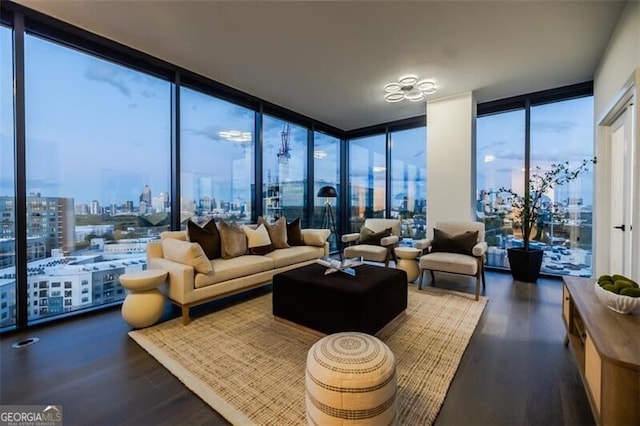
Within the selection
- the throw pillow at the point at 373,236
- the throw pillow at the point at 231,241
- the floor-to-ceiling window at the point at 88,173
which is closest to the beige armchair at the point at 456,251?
the throw pillow at the point at 373,236

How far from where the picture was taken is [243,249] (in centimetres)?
357

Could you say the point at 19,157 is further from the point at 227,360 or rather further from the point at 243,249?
the point at 227,360

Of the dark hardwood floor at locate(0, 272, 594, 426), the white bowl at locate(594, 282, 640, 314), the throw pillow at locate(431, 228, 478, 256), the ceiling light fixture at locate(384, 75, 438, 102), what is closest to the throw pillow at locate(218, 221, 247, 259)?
the dark hardwood floor at locate(0, 272, 594, 426)

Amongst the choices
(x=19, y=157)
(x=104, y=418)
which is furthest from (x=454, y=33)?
(x=19, y=157)

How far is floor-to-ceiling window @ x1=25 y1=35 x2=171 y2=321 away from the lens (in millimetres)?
2688

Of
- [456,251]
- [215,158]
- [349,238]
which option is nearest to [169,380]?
[215,158]

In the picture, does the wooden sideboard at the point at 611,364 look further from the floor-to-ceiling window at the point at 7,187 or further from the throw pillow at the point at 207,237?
the floor-to-ceiling window at the point at 7,187

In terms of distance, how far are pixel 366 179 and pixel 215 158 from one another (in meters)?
3.44

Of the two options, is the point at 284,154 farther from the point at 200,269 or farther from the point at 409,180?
the point at 200,269

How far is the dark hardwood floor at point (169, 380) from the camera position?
5.01 feet

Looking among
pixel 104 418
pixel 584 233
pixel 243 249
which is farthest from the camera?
pixel 584 233

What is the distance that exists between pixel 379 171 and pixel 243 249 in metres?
3.72

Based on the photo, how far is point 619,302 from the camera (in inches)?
62.7

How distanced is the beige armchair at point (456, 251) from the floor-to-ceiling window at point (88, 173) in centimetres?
351
